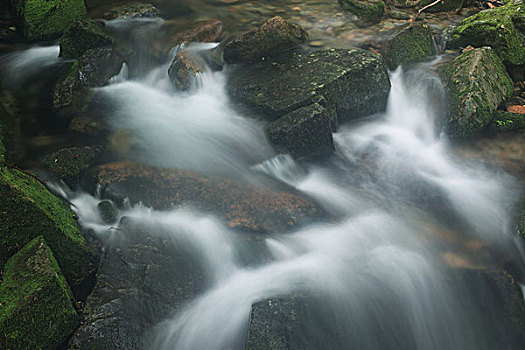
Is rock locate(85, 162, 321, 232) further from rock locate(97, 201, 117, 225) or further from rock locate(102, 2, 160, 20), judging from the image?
rock locate(102, 2, 160, 20)

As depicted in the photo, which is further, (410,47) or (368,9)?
(368,9)

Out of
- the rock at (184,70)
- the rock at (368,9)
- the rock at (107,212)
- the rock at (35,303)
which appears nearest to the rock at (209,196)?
the rock at (107,212)

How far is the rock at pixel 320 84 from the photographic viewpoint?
5523 millimetres

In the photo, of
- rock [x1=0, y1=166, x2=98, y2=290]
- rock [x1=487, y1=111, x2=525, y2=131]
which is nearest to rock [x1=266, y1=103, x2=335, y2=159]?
rock [x1=487, y1=111, x2=525, y2=131]

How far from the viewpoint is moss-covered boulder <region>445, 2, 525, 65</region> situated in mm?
6086

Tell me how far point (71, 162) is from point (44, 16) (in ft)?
13.6

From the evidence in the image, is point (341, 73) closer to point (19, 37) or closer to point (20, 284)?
point (20, 284)

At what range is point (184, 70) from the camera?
6.43 m

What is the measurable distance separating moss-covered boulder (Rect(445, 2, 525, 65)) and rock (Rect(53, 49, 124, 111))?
604 cm

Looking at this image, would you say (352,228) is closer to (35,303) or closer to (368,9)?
(35,303)

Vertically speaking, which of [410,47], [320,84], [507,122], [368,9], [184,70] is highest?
[368,9]

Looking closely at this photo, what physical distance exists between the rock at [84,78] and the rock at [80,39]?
1.31ft

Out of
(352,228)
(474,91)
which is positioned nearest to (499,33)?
(474,91)

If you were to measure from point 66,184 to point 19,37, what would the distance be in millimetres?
4667
